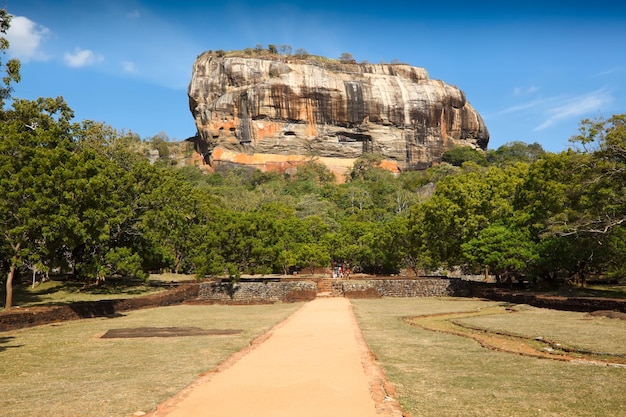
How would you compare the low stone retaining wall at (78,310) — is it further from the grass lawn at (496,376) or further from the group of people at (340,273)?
the group of people at (340,273)

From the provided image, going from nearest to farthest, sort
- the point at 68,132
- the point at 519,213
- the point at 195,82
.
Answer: the point at 519,213 < the point at 68,132 < the point at 195,82

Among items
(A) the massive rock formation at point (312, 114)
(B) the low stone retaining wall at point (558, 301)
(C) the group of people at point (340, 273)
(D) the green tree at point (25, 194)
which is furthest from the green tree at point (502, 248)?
(A) the massive rock formation at point (312, 114)

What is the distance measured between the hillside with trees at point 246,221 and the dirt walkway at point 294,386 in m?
10.7

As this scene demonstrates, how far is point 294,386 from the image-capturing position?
7.98 meters

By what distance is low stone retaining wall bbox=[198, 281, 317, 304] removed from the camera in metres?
30.2

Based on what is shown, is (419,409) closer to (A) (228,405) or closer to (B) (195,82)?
(A) (228,405)

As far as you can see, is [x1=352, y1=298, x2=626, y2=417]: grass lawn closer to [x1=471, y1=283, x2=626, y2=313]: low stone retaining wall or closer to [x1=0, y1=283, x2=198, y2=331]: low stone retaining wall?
[x1=471, y1=283, x2=626, y2=313]: low stone retaining wall

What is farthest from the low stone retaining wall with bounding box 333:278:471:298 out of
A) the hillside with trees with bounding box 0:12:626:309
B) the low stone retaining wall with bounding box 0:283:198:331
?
the low stone retaining wall with bounding box 0:283:198:331

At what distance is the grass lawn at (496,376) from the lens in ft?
21.5

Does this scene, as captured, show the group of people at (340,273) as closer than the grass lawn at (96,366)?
No

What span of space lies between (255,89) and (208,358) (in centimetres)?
9280

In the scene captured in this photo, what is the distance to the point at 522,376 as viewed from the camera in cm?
844

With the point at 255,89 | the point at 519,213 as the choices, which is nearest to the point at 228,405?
the point at 519,213

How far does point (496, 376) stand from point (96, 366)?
796 cm
